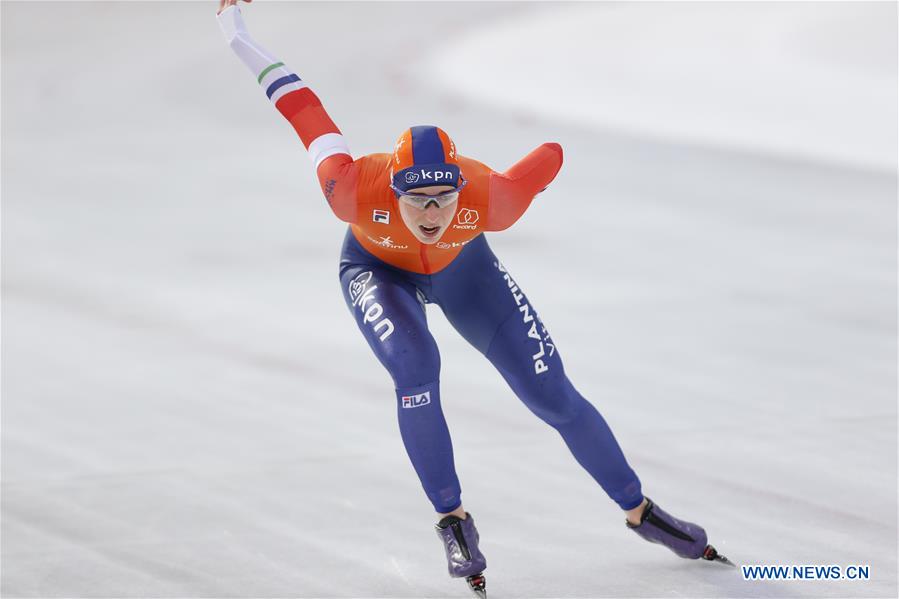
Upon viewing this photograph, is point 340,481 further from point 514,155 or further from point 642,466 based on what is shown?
point 514,155

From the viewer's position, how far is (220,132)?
12172 mm

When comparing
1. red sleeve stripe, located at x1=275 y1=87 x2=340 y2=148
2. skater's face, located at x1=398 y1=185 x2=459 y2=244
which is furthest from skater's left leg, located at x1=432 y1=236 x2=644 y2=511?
red sleeve stripe, located at x1=275 y1=87 x2=340 y2=148

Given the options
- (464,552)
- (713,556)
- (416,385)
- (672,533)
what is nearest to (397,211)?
(416,385)

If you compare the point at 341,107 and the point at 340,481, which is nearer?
the point at 340,481

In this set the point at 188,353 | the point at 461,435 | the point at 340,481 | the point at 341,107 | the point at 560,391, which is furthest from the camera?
the point at 341,107

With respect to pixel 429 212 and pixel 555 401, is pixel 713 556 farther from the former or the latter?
pixel 429 212

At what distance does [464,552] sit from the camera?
4.05 metres

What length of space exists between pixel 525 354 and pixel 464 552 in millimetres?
673

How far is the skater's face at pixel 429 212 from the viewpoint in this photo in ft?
12.9

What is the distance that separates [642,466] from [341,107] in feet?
27.9

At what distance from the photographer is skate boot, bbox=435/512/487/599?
13.2 ft

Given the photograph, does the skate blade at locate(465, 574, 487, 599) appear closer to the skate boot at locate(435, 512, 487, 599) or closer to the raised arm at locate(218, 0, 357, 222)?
the skate boot at locate(435, 512, 487, 599)

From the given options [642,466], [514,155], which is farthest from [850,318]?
[514,155]

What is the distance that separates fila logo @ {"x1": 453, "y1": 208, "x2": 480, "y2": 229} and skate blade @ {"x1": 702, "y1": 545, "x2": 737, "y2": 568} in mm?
1386
